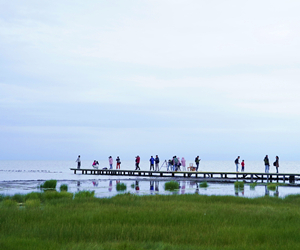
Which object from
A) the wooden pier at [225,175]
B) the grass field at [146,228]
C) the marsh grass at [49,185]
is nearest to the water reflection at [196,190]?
the marsh grass at [49,185]

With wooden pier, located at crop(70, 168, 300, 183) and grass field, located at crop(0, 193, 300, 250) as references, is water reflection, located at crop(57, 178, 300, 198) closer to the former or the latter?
wooden pier, located at crop(70, 168, 300, 183)

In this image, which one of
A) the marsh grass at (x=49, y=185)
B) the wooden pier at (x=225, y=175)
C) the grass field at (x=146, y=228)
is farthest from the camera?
the wooden pier at (x=225, y=175)

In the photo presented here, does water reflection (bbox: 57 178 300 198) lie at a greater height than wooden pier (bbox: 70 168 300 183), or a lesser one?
lesser

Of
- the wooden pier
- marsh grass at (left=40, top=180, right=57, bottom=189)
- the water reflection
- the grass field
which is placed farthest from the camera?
the wooden pier

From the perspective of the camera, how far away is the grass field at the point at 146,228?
912cm

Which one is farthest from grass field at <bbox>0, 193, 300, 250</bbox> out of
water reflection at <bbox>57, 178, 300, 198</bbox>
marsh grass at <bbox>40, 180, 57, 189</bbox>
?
marsh grass at <bbox>40, 180, 57, 189</bbox>

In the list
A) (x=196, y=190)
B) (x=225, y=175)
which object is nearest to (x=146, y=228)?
(x=196, y=190)

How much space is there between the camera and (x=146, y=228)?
10977 millimetres

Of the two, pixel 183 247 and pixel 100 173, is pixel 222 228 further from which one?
pixel 100 173

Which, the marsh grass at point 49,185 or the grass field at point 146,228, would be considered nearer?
the grass field at point 146,228

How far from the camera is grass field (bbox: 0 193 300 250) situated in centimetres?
912

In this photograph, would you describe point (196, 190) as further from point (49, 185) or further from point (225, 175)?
point (225, 175)

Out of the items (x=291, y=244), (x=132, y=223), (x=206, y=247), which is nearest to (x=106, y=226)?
(x=132, y=223)

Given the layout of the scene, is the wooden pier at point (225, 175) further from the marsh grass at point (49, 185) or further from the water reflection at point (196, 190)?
the marsh grass at point (49, 185)
